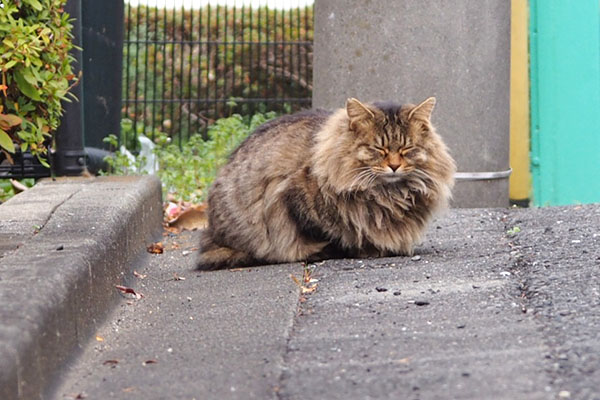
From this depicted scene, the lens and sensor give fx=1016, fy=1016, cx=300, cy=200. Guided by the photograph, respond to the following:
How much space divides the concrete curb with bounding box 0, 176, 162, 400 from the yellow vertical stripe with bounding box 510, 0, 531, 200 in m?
2.80

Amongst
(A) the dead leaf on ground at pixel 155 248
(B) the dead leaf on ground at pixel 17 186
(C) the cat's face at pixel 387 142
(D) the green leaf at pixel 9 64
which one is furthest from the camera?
(B) the dead leaf on ground at pixel 17 186

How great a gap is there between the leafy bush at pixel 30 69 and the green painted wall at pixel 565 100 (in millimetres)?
3706

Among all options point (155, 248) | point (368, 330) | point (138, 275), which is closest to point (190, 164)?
point (155, 248)

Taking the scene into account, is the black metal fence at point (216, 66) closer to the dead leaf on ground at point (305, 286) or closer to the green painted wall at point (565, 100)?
the green painted wall at point (565, 100)

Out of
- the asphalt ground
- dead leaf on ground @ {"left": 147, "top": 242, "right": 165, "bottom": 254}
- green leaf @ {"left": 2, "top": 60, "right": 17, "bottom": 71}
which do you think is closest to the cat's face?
the asphalt ground

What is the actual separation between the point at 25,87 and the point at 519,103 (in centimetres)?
414

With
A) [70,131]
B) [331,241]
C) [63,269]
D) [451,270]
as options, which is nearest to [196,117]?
[70,131]

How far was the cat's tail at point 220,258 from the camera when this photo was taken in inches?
211

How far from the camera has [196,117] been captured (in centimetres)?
1167

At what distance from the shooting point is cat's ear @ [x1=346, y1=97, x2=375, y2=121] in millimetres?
5191

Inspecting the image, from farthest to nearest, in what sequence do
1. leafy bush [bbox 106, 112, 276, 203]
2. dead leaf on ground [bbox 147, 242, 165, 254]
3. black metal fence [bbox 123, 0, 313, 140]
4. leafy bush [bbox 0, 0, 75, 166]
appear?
black metal fence [bbox 123, 0, 313, 140] < leafy bush [bbox 106, 112, 276, 203] < dead leaf on ground [bbox 147, 242, 165, 254] < leafy bush [bbox 0, 0, 75, 166]

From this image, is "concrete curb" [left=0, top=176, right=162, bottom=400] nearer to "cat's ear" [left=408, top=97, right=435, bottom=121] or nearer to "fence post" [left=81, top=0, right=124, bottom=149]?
"fence post" [left=81, top=0, right=124, bottom=149]

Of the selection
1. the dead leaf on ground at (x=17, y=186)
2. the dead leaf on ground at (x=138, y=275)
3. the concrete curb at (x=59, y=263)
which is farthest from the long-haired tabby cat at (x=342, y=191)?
the dead leaf on ground at (x=17, y=186)

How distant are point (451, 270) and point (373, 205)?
0.77 meters
